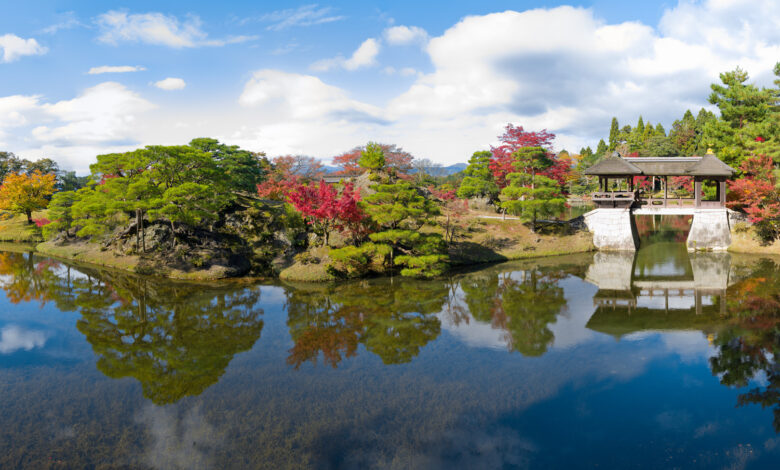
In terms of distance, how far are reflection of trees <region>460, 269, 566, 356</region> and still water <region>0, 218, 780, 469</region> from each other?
11 centimetres

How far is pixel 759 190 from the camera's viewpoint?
2581 centimetres

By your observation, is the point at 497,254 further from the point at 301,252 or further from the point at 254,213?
the point at 254,213

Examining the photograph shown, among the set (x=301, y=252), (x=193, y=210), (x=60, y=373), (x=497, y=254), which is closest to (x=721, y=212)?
(x=497, y=254)

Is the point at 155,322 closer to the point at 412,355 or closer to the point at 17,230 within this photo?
the point at 412,355

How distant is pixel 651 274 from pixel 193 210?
86.6ft

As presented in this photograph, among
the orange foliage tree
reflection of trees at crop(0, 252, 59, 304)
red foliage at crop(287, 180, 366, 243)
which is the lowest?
reflection of trees at crop(0, 252, 59, 304)

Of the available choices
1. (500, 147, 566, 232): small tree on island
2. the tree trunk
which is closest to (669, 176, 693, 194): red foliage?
(500, 147, 566, 232): small tree on island

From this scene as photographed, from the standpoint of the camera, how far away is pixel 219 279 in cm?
2220

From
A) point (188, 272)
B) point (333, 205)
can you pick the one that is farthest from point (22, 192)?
point (333, 205)

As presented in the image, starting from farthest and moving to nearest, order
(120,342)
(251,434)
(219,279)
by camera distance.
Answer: (219,279)
(120,342)
(251,434)

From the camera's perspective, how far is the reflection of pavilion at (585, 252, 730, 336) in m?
15.0

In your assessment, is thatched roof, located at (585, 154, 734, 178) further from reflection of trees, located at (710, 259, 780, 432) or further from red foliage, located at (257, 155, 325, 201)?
red foliage, located at (257, 155, 325, 201)

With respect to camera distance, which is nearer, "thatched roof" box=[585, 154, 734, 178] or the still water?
the still water

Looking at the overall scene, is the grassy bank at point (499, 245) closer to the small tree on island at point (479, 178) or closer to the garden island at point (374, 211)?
the garden island at point (374, 211)
